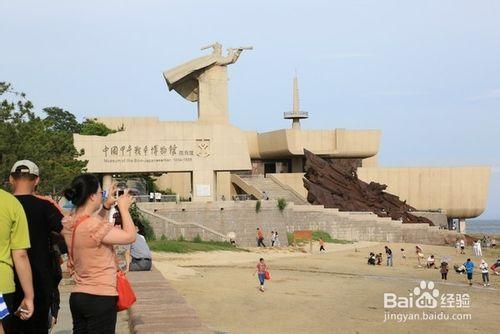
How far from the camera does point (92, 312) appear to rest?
5246 millimetres

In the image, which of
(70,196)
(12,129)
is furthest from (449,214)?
(70,196)

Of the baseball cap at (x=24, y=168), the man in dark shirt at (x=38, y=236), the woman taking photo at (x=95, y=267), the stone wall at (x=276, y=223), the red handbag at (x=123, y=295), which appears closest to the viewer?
the woman taking photo at (x=95, y=267)

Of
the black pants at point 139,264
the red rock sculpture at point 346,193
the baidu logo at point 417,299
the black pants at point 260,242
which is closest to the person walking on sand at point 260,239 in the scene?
the black pants at point 260,242

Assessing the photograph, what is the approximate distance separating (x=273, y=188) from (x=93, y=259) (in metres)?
49.8

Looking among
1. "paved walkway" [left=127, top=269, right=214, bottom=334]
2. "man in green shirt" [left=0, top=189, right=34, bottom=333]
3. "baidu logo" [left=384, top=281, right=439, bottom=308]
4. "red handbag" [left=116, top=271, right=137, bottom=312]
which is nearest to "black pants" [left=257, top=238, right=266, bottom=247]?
"baidu logo" [left=384, top=281, right=439, bottom=308]

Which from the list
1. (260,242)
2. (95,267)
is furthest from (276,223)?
(95,267)

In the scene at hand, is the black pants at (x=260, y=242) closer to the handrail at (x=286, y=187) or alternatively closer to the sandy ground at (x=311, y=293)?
the sandy ground at (x=311, y=293)

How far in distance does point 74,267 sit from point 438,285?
841 inches

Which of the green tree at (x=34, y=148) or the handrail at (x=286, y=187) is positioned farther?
the handrail at (x=286, y=187)

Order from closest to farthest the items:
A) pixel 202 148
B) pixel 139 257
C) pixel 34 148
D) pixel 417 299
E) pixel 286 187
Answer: pixel 139 257 < pixel 417 299 < pixel 34 148 < pixel 202 148 < pixel 286 187

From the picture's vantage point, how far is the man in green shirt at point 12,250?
16.5ft

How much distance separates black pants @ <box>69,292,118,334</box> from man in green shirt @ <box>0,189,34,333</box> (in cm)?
36

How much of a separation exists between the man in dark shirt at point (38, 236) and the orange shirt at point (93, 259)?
49 cm

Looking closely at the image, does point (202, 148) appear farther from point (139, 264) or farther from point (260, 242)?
point (139, 264)
